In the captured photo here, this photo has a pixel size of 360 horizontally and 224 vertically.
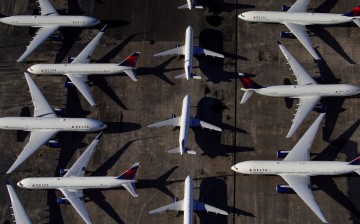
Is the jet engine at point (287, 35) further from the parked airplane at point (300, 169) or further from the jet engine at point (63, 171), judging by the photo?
the jet engine at point (63, 171)

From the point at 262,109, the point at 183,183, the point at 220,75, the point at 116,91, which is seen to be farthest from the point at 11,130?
the point at 262,109

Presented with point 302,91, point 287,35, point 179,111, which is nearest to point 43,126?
point 179,111

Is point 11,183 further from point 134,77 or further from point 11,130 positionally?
point 134,77

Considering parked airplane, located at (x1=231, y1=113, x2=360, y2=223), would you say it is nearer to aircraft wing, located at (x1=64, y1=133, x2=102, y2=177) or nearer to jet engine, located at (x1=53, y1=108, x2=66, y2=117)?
aircraft wing, located at (x1=64, y1=133, x2=102, y2=177)

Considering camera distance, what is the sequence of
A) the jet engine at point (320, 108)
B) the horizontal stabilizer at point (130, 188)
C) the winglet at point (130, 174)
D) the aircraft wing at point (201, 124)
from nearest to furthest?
the winglet at point (130, 174), the horizontal stabilizer at point (130, 188), the aircraft wing at point (201, 124), the jet engine at point (320, 108)

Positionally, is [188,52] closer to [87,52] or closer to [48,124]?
[87,52]

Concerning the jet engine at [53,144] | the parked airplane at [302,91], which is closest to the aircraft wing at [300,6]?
the parked airplane at [302,91]

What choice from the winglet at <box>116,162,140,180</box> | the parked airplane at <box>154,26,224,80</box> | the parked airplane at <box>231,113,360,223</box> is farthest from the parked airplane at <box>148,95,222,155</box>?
the parked airplane at <box>231,113,360,223</box>
